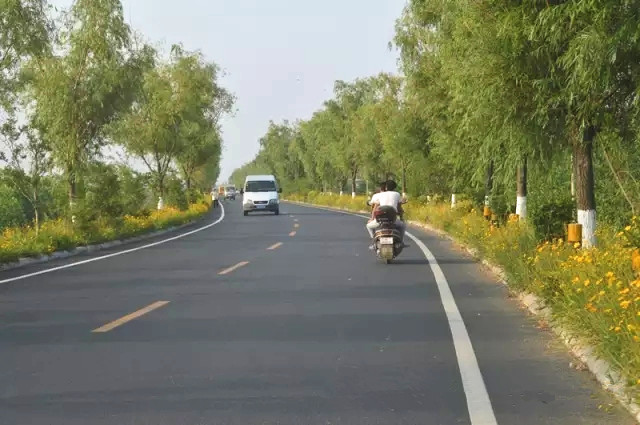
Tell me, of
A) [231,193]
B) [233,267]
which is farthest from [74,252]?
[231,193]

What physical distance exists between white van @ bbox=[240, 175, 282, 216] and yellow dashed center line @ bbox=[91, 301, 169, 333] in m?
36.3

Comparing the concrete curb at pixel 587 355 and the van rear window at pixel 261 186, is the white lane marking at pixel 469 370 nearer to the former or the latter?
the concrete curb at pixel 587 355

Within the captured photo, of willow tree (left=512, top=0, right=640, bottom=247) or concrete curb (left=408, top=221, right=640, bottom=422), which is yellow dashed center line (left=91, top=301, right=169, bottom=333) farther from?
willow tree (left=512, top=0, right=640, bottom=247)

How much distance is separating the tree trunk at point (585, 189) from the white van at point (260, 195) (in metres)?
35.8

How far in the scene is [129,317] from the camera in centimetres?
992

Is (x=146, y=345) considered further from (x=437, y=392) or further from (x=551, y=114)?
(x=551, y=114)

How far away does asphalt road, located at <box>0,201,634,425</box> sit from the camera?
567 centimetres

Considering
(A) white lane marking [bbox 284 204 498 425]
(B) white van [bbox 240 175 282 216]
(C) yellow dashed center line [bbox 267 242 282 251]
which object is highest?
(B) white van [bbox 240 175 282 216]

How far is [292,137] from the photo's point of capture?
385ft

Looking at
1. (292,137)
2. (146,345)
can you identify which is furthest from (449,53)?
(292,137)

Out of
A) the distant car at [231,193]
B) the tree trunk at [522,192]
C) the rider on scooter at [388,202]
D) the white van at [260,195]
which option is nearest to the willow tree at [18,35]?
the rider on scooter at [388,202]

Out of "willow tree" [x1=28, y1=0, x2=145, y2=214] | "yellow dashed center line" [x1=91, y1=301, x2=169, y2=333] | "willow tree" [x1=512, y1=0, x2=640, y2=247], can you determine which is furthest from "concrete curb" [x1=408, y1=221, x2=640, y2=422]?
"willow tree" [x1=28, y1=0, x2=145, y2=214]

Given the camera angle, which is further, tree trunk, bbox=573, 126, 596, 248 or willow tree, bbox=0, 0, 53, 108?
willow tree, bbox=0, 0, 53, 108

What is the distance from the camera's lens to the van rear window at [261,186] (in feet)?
160
